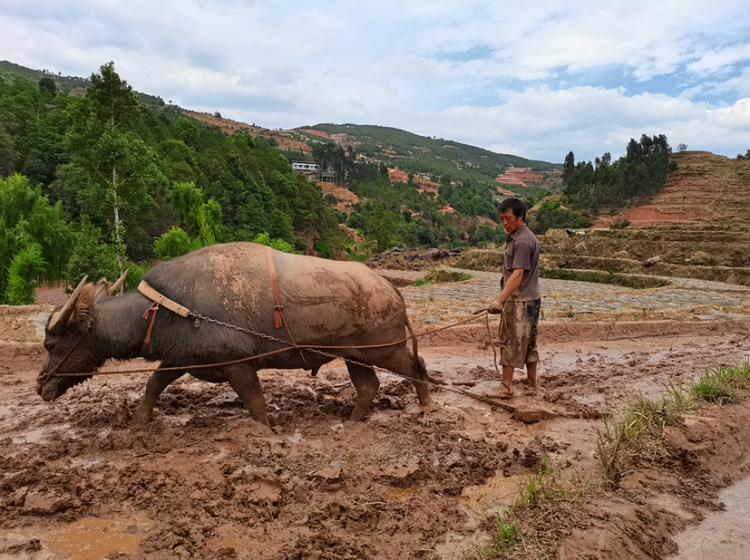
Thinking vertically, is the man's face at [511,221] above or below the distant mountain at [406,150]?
below

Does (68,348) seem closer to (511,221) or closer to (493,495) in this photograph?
(493,495)

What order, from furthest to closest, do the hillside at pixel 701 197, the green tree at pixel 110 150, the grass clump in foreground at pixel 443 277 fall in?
the hillside at pixel 701 197
the grass clump in foreground at pixel 443 277
the green tree at pixel 110 150

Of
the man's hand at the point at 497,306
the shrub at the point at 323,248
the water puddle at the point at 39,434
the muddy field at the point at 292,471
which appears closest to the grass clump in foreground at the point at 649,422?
the muddy field at the point at 292,471

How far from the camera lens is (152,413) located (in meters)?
4.34

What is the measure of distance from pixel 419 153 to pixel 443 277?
14786cm

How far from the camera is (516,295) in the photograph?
508 centimetres

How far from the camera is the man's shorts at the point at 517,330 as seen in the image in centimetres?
504

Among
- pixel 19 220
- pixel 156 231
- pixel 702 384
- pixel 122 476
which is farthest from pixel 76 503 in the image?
pixel 156 231

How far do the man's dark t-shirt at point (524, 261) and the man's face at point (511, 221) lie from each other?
58 millimetres

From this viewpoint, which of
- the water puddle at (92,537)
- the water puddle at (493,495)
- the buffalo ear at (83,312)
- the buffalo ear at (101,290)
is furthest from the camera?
the buffalo ear at (101,290)

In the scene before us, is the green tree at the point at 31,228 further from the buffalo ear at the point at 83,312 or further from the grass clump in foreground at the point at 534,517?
the grass clump in foreground at the point at 534,517

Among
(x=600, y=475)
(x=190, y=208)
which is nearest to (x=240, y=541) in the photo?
(x=600, y=475)

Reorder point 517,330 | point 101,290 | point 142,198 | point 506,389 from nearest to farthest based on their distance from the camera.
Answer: point 101,290 < point 517,330 < point 506,389 < point 142,198

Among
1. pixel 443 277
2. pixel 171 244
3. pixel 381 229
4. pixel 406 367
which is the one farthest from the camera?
pixel 381 229
